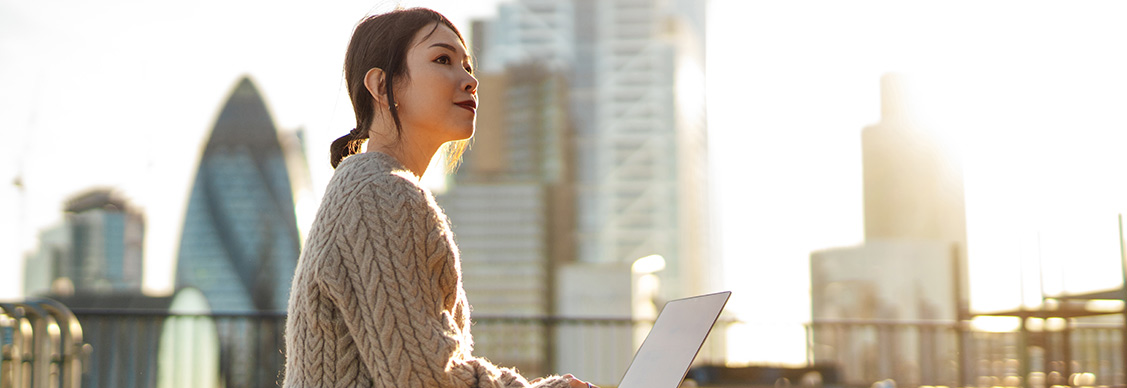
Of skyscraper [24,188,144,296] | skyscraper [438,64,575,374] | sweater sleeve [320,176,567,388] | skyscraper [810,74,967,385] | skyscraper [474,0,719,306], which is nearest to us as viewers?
sweater sleeve [320,176,567,388]

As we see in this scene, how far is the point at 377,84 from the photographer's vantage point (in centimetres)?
152

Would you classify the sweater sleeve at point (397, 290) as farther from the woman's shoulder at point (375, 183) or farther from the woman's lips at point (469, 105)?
the woman's lips at point (469, 105)

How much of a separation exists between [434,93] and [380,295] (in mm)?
333

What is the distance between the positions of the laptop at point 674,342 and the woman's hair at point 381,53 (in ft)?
1.48

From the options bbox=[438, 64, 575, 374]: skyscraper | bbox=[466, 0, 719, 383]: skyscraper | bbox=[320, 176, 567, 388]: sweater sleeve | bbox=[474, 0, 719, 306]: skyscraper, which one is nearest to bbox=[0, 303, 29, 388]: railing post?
bbox=[320, 176, 567, 388]: sweater sleeve

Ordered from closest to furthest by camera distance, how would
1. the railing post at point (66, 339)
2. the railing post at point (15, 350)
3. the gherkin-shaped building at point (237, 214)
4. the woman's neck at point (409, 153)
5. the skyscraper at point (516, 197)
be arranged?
1. the woman's neck at point (409, 153)
2. the railing post at point (15, 350)
3. the railing post at point (66, 339)
4. the gherkin-shaped building at point (237, 214)
5. the skyscraper at point (516, 197)

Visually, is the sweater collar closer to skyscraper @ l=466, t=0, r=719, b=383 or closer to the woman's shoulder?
the woman's shoulder

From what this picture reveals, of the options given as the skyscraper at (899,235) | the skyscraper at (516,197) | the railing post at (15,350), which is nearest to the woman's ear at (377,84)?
the railing post at (15,350)

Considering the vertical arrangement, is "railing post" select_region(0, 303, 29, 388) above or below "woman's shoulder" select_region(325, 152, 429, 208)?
below

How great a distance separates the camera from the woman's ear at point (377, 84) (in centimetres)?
152

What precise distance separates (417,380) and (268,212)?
94621 mm

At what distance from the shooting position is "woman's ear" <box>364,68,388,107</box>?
1516mm

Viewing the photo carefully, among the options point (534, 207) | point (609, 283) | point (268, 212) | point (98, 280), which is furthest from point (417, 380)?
point (534, 207)

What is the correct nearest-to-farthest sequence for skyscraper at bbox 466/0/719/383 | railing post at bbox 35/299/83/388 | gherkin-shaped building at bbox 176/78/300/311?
1. railing post at bbox 35/299/83/388
2. gherkin-shaped building at bbox 176/78/300/311
3. skyscraper at bbox 466/0/719/383
